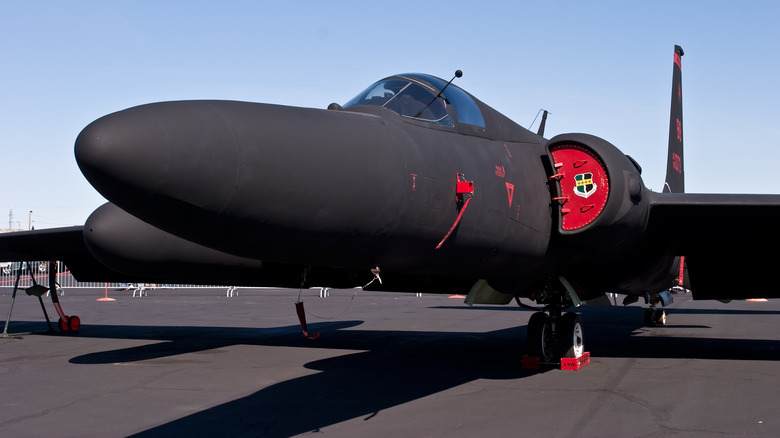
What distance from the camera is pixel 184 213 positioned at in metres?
3.60

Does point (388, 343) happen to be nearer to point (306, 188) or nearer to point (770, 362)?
point (770, 362)

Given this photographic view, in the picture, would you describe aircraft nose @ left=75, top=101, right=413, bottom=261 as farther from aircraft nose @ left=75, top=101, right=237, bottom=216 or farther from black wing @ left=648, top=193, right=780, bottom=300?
black wing @ left=648, top=193, right=780, bottom=300

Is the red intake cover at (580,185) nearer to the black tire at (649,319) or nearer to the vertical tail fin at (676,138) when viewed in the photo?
the vertical tail fin at (676,138)

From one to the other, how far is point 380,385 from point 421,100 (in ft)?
11.1

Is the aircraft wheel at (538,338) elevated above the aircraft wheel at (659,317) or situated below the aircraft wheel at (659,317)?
above

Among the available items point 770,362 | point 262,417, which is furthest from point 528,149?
point 770,362

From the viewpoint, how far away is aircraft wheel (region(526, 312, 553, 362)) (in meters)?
8.79

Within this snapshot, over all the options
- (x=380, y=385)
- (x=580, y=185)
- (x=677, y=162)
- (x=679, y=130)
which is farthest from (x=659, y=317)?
(x=380, y=385)

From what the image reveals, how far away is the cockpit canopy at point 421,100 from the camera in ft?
18.8

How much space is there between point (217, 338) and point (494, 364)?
6317mm

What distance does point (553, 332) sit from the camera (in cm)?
895

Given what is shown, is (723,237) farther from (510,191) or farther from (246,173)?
(246,173)

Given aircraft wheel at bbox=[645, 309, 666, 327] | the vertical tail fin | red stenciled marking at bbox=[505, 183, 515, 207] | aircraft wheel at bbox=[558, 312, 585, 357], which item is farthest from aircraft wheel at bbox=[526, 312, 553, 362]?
aircraft wheel at bbox=[645, 309, 666, 327]

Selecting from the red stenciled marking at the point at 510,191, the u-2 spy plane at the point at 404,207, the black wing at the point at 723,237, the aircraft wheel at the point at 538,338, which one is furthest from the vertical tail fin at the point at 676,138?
the red stenciled marking at the point at 510,191
